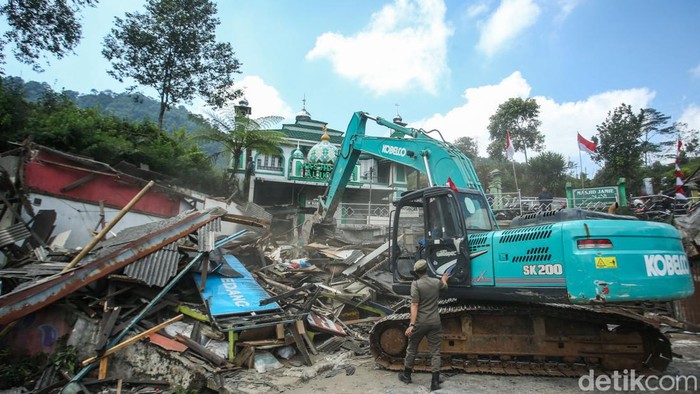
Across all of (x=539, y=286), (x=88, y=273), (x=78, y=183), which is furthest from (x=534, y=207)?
(x=78, y=183)

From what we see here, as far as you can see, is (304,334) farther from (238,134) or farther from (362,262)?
(238,134)

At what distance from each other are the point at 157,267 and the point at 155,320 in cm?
88

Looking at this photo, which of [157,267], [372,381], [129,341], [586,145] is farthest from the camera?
[586,145]

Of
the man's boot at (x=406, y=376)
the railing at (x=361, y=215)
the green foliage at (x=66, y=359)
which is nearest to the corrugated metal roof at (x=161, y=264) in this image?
the green foliage at (x=66, y=359)

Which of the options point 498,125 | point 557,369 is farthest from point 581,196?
point 498,125

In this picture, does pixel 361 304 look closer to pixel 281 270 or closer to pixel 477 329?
pixel 281 270

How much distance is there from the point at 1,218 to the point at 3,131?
12.8 feet

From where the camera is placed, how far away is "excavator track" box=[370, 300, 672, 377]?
4.90m

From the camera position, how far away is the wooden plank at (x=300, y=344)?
5846 millimetres

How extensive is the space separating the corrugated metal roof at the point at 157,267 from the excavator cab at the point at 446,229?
393 centimetres

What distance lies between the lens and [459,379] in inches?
201

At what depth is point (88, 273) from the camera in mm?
5637

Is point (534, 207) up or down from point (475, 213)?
up

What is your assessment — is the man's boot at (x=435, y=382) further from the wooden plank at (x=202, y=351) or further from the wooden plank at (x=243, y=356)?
the wooden plank at (x=202, y=351)
